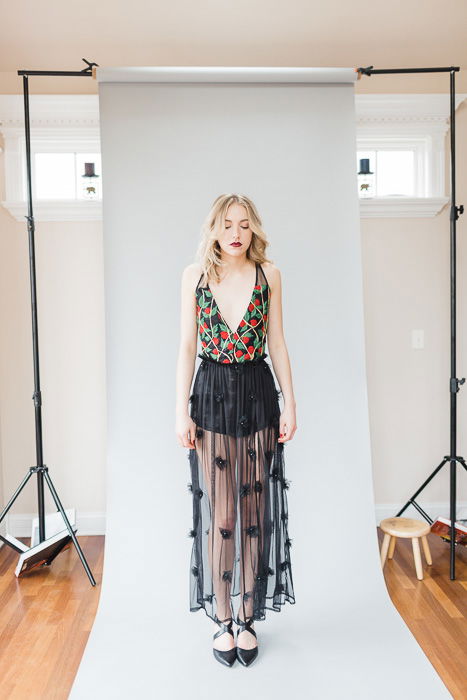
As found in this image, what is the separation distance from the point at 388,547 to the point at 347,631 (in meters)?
0.58

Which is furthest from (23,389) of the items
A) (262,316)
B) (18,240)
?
(262,316)

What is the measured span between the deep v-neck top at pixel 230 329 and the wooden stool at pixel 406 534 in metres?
1.12

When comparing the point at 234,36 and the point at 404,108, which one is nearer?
the point at 234,36

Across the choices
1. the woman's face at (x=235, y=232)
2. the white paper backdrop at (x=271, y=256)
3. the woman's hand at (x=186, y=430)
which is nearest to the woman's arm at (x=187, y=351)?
the woman's hand at (x=186, y=430)

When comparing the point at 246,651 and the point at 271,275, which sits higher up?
the point at 271,275

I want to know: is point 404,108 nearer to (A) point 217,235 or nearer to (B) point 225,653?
(A) point 217,235

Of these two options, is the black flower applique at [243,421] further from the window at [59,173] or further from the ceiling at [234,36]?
the ceiling at [234,36]

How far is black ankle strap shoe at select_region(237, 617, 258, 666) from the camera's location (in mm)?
1902

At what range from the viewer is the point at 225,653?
1.91 meters

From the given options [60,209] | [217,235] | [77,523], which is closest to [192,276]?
[217,235]

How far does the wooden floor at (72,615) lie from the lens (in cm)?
183

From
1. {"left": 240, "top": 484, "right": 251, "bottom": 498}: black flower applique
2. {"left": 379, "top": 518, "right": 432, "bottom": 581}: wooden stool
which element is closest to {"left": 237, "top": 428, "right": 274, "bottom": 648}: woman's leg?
{"left": 240, "top": 484, "right": 251, "bottom": 498}: black flower applique

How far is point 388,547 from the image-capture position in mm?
2588

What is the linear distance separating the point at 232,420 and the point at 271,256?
913mm
